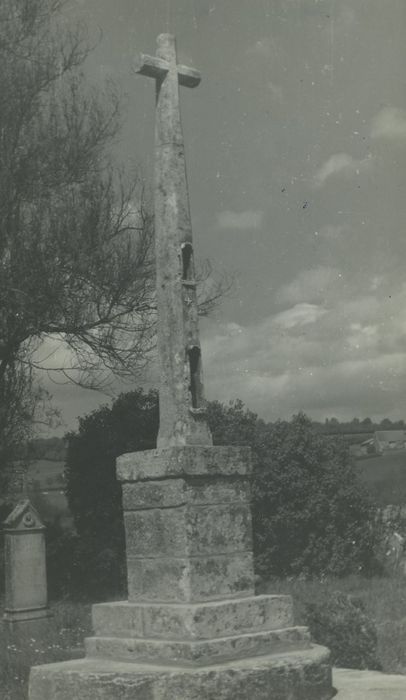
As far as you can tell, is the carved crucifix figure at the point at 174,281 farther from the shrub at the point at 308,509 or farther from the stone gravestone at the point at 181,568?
the shrub at the point at 308,509

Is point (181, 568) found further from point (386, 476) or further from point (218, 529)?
point (386, 476)

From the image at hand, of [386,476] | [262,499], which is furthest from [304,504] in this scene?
[386,476]

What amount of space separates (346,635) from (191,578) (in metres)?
2.77

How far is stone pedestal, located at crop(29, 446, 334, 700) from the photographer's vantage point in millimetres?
5973

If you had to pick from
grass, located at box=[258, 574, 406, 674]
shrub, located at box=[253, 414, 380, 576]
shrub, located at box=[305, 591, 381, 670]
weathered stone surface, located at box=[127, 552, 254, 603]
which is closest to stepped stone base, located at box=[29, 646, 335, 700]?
weathered stone surface, located at box=[127, 552, 254, 603]

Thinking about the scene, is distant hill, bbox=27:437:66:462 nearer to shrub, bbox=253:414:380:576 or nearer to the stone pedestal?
shrub, bbox=253:414:380:576

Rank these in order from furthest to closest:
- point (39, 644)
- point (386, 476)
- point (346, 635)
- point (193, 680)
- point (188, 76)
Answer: point (386, 476) < point (39, 644) < point (346, 635) < point (188, 76) < point (193, 680)

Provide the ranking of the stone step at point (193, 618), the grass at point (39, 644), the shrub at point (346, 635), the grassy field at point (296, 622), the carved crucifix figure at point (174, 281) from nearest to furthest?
1. the stone step at point (193, 618)
2. the carved crucifix figure at point (174, 281)
3. the shrub at point (346, 635)
4. the grass at point (39, 644)
5. the grassy field at point (296, 622)

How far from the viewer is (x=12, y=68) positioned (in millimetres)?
15766

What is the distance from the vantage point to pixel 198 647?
5992mm

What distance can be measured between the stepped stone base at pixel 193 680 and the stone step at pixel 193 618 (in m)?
0.22

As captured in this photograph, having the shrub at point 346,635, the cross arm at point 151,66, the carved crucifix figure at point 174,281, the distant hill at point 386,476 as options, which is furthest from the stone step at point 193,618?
the distant hill at point 386,476

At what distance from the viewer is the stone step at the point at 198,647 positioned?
6.02m

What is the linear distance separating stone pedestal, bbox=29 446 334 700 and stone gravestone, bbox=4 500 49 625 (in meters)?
7.37
